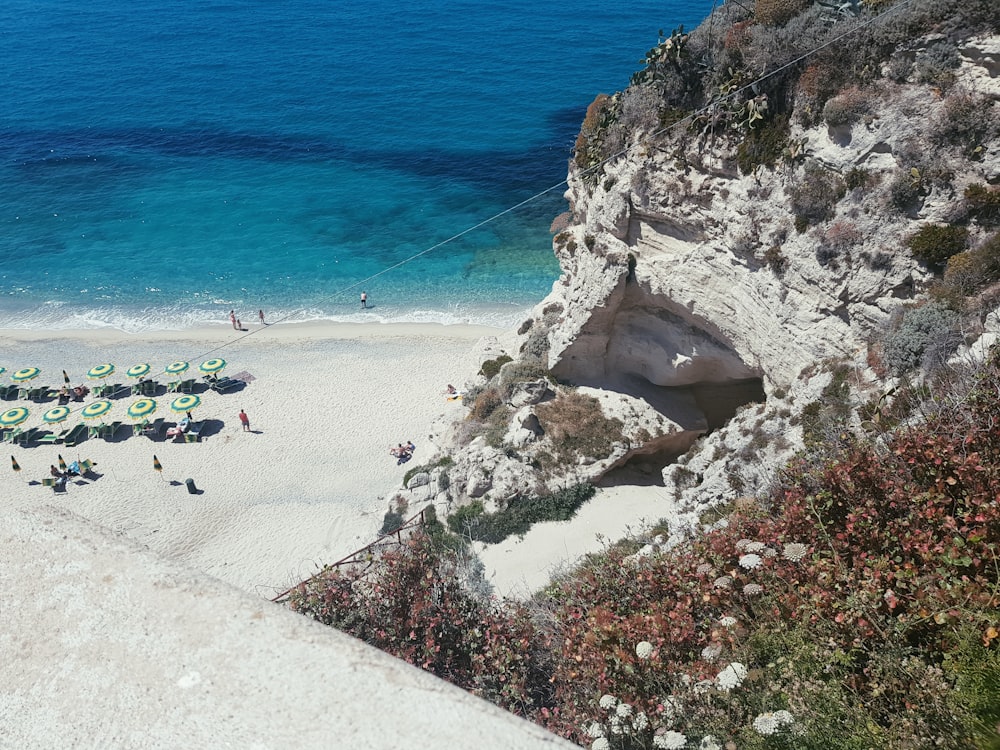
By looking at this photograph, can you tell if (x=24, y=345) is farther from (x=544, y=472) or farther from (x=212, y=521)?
(x=544, y=472)

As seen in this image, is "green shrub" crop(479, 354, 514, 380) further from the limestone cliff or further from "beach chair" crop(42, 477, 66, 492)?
"beach chair" crop(42, 477, 66, 492)

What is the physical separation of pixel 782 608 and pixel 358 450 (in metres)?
22.4

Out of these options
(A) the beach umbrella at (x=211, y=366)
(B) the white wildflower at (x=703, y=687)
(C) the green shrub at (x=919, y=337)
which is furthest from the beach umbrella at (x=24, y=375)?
(C) the green shrub at (x=919, y=337)

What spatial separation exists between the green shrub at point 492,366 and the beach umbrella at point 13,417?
69.5 ft

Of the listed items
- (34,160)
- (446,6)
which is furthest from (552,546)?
(446,6)

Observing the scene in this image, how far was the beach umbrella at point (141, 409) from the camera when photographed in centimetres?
2845

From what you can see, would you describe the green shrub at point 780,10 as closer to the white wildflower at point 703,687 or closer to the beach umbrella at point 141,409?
the white wildflower at point 703,687

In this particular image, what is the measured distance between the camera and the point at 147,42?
88250mm

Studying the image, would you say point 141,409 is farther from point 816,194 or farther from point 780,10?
point 780,10

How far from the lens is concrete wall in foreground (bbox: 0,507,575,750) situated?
2.77m

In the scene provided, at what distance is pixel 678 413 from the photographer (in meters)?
19.9

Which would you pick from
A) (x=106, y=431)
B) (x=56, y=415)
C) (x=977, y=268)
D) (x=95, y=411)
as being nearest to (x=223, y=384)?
(x=106, y=431)

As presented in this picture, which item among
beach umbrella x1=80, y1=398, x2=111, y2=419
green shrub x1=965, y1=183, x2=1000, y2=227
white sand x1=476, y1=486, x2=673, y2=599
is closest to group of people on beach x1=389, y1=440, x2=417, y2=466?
white sand x1=476, y1=486, x2=673, y2=599

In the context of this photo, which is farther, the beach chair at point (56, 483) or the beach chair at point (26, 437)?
the beach chair at point (26, 437)
